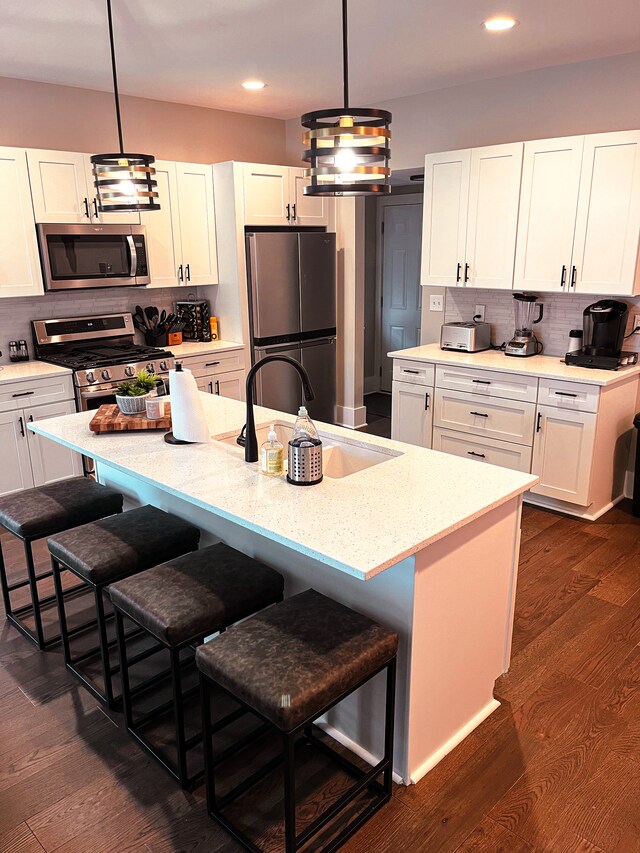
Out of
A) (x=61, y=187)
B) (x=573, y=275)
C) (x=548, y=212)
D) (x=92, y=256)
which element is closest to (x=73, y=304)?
(x=92, y=256)

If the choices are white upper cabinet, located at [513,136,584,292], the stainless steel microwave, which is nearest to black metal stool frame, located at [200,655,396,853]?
white upper cabinet, located at [513,136,584,292]

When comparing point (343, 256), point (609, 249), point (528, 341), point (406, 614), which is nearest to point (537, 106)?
point (609, 249)

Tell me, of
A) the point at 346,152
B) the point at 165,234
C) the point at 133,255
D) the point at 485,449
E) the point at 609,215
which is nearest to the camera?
the point at 346,152

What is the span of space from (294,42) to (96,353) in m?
2.38

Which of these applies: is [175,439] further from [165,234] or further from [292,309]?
[292,309]

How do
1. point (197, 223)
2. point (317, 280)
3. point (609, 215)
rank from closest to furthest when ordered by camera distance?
Result: point (609, 215) → point (197, 223) → point (317, 280)

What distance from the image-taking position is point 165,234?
480cm

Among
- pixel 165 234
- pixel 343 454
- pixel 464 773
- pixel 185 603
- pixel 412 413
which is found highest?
pixel 165 234

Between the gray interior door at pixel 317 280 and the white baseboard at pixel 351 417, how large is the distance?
32.2 inches

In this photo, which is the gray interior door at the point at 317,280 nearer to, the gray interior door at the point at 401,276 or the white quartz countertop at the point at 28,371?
the gray interior door at the point at 401,276

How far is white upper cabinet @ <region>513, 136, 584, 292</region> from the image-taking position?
151 inches

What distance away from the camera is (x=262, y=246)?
16.3 feet

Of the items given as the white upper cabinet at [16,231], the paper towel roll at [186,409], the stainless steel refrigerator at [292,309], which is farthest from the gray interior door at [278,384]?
the paper towel roll at [186,409]

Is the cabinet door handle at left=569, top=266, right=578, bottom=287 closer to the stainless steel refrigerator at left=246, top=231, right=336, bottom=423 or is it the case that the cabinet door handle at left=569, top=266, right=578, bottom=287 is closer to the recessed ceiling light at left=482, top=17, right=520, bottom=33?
the recessed ceiling light at left=482, top=17, right=520, bottom=33
